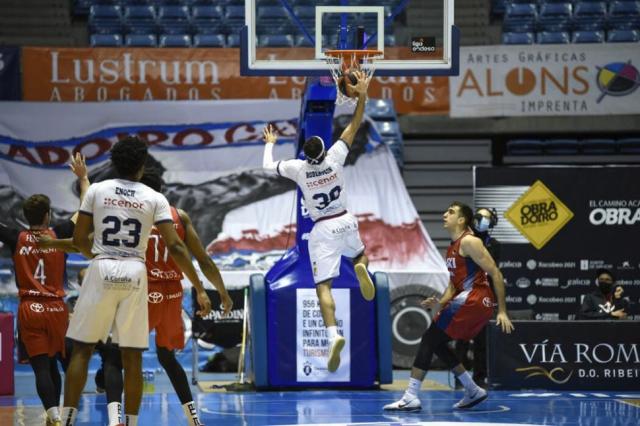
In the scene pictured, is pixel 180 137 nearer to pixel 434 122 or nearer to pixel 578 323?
pixel 434 122

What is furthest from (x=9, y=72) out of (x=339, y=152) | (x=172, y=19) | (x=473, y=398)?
(x=473, y=398)

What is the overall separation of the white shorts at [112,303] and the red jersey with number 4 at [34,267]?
5.86 feet

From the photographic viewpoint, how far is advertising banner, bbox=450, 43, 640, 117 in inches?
759

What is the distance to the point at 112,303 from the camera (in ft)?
22.6

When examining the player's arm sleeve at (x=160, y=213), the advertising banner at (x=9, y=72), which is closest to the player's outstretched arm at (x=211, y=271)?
the player's arm sleeve at (x=160, y=213)

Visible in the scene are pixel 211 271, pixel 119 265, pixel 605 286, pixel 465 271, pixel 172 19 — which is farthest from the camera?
pixel 172 19

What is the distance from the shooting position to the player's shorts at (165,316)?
801cm

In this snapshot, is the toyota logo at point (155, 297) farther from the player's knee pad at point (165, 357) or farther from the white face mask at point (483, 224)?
the white face mask at point (483, 224)

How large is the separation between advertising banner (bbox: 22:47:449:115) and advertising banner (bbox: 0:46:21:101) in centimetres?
35

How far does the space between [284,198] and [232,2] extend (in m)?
5.66

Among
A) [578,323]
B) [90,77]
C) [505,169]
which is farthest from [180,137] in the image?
[578,323]

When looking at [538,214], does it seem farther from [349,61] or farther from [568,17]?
[568,17]

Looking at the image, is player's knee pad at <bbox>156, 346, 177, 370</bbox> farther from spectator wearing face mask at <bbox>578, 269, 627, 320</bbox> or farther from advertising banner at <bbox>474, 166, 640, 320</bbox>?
advertising banner at <bbox>474, 166, 640, 320</bbox>

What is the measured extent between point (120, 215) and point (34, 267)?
2038 mm
